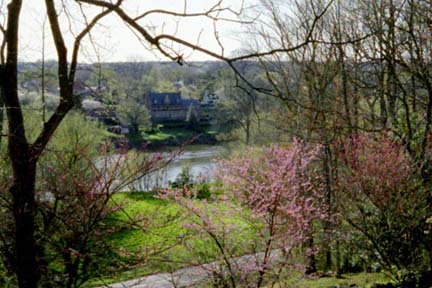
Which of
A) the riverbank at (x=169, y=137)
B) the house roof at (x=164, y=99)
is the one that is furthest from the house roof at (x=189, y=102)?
the riverbank at (x=169, y=137)

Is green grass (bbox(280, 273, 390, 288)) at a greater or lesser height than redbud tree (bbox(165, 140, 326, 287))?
lesser

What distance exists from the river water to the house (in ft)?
25.2

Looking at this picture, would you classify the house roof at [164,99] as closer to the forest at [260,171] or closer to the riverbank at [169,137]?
the riverbank at [169,137]

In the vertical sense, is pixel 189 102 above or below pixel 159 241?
above

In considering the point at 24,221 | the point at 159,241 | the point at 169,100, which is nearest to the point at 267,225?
the point at 24,221

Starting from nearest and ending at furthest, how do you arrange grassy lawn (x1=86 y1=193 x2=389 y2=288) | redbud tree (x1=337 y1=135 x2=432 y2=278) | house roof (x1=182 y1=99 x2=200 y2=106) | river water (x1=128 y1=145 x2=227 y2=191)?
grassy lawn (x1=86 y1=193 x2=389 y2=288) < redbud tree (x1=337 y1=135 x2=432 y2=278) < river water (x1=128 y1=145 x2=227 y2=191) < house roof (x1=182 y1=99 x2=200 y2=106)

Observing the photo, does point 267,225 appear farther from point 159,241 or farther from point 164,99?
point 164,99

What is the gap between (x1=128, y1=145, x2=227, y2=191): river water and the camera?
2034 centimetres

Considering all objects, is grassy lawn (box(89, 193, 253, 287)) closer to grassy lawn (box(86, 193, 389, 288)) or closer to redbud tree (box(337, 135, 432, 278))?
grassy lawn (box(86, 193, 389, 288))

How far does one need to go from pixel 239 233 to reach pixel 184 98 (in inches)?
1598

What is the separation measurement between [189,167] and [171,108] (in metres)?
20.8

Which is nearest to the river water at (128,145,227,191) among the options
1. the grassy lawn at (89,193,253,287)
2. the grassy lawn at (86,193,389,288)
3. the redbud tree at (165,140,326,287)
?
the grassy lawn at (89,193,253,287)

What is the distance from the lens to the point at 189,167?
21.4 metres

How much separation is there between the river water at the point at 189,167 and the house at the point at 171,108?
25.2ft
